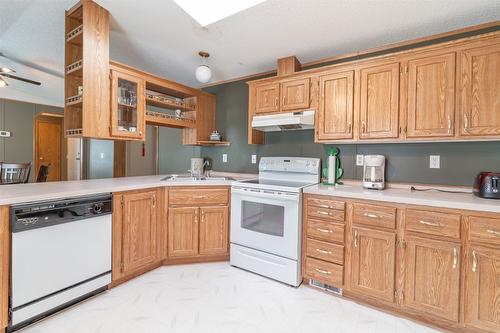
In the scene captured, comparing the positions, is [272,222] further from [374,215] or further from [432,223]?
[432,223]

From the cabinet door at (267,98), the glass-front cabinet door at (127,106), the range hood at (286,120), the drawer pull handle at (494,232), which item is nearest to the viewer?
the drawer pull handle at (494,232)

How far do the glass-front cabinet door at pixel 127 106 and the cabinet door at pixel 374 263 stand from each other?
7.80 ft

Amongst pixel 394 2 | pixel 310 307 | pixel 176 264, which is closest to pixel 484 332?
pixel 310 307

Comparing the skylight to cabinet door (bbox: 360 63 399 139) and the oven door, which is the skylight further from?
the oven door

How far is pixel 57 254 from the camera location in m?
1.74

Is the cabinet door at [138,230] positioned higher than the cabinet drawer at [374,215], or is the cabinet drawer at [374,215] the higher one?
the cabinet drawer at [374,215]

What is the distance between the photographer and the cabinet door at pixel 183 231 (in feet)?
8.59

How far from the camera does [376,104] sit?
219cm

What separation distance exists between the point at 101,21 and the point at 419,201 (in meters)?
2.91

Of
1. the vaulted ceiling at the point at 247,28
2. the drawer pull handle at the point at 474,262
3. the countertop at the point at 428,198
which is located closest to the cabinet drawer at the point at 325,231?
the countertop at the point at 428,198

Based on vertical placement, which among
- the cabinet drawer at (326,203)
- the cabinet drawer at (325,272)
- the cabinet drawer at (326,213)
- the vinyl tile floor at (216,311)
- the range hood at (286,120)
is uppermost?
the range hood at (286,120)

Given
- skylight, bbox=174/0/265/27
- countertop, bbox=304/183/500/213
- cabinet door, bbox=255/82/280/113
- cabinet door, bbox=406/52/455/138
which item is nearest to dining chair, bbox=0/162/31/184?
skylight, bbox=174/0/265/27

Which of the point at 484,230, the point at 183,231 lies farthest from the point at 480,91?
the point at 183,231

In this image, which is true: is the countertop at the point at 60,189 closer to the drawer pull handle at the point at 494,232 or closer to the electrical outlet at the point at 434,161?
the electrical outlet at the point at 434,161
